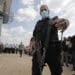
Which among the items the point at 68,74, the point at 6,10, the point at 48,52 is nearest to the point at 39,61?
the point at 48,52

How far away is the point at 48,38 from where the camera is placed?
6945 millimetres

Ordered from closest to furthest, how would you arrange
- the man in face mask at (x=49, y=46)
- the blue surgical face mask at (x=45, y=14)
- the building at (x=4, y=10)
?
the man in face mask at (x=49, y=46) < the blue surgical face mask at (x=45, y=14) < the building at (x=4, y=10)

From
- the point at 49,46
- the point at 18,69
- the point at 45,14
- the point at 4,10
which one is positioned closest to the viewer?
the point at 49,46

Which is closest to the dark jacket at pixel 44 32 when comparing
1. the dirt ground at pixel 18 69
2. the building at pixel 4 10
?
the dirt ground at pixel 18 69

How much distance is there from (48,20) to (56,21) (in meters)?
0.23

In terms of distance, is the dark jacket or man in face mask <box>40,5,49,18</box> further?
man in face mask <box>40,5,49,18</box>

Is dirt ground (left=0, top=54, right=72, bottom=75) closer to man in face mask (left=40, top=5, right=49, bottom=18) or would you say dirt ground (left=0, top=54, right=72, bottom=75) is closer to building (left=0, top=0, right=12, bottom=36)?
man in face mask (left=40, top=5, right=49, bottom=18)

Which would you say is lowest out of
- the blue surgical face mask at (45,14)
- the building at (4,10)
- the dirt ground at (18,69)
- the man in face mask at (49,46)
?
the dirt ground at (18,69)

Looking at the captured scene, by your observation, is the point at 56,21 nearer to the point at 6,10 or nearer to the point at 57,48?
the point at 57,48

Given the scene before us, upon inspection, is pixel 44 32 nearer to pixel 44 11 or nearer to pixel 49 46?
pixel 49 46

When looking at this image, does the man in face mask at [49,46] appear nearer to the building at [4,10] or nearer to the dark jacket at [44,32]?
the dark jacket at [44,32]

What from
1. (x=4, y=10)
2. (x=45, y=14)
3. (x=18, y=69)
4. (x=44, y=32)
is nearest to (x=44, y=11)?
(x=45, y=14)

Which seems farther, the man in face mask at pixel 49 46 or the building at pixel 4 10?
the building at pixel 4 10

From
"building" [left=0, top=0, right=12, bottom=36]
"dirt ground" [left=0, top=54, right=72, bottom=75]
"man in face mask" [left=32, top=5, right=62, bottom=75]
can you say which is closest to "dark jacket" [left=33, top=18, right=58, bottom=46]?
"man in face mask" [left=32, top=5, right=62, bottom=75]
